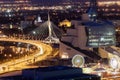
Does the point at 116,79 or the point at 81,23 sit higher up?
the point at 81,23

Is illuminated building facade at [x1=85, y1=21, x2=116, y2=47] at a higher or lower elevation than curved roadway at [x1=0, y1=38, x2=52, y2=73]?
higher

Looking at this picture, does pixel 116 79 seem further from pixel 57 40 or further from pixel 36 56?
pixel 57 40

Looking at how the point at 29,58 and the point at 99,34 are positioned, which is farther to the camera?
the point at 99,34

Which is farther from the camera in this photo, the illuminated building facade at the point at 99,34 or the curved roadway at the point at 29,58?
the illuminated building facade at the point at 99,34

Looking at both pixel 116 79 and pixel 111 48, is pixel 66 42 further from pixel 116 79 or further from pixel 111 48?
pixel 116 79

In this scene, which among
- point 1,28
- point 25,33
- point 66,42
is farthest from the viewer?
point 1,28

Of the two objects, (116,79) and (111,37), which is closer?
(116,79)

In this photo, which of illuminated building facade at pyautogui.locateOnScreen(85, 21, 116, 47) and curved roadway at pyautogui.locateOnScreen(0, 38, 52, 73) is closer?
curved roadway at pyautogui.locateOnScreen(0, 38, 52, 73)

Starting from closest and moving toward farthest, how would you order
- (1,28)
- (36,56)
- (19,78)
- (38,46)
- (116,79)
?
1. (19,78)
2. (116,79)
3. (36,56)
4. (38,46)
5. (1,28)

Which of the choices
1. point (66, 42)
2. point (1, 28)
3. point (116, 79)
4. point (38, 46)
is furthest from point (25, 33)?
point (116, 79)

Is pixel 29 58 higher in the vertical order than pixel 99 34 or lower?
lower
